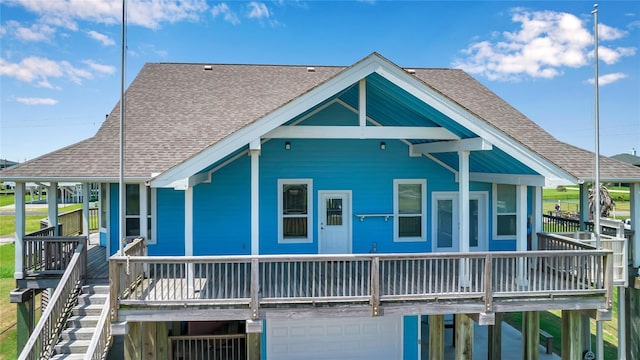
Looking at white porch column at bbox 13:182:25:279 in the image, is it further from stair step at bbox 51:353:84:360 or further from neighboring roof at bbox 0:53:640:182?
stair step at bbox 51:353:84:360

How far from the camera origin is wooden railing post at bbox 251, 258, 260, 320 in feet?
23.6

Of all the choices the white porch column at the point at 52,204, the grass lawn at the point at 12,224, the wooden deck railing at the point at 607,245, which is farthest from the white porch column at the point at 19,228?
the grass lawn at the point at 12,224

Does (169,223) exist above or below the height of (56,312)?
above

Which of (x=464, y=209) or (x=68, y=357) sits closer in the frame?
(x=68, y=357)

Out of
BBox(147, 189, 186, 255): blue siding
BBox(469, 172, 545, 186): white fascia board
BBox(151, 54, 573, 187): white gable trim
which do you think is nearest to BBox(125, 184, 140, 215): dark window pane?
BBox(147, 189, 186, 255): blue siding

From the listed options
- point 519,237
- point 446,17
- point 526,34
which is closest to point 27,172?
point 519,237

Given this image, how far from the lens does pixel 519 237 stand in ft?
29.9

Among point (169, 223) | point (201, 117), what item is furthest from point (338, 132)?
point (201, 117)

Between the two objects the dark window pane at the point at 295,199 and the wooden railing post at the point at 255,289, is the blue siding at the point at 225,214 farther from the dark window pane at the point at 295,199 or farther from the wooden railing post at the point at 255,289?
the wooden railing post at the point at 255,289

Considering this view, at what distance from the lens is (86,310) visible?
8.40 meters

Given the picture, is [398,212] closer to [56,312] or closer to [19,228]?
[56,312]

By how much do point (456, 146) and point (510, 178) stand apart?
68.6 inches

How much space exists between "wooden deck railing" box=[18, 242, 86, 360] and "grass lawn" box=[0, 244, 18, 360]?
227 inches

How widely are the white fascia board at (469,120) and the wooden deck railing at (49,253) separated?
7.55 m
